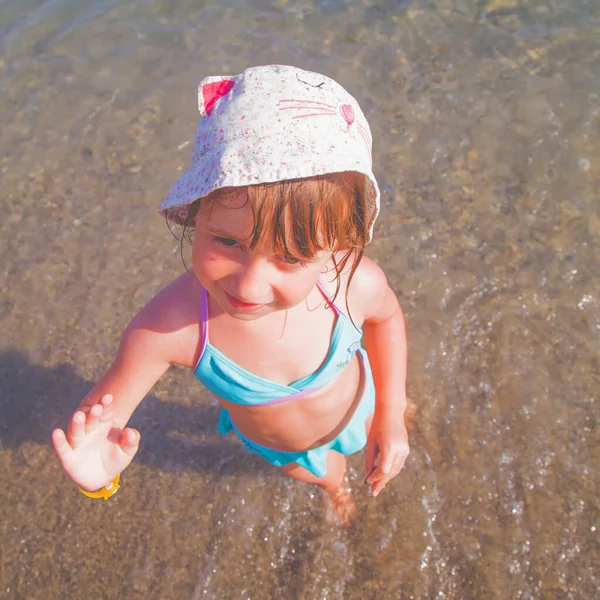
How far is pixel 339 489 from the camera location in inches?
122

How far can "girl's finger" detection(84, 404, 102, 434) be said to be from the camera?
1926mm

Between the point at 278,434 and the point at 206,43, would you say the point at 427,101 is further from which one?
the point at 278,434

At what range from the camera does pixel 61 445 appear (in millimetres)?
1897

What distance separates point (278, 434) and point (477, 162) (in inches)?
103

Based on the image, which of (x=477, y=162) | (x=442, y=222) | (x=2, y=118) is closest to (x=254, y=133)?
(x=442, y=222)

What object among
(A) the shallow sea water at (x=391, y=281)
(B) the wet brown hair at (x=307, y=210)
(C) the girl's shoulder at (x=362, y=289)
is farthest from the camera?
(A) the shallow sea water at (x=391, y=281)

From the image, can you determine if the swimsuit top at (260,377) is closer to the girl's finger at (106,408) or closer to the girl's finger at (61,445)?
the girl's finger at (106,408)

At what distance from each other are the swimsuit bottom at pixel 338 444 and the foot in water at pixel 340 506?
37cm

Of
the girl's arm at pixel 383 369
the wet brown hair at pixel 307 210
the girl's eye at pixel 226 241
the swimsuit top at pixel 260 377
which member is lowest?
the girl's arm at pixel 383 369

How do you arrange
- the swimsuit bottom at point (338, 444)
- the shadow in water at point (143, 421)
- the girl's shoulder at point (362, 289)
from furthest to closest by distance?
1. the shadow in water at point (143, 421)
2. the swimsuit bottom at point (338, 444)
3. the girl's shoulder at point (362, 289)

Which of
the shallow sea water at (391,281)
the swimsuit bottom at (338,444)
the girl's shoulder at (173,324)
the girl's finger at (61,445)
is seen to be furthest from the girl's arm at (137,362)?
the shallow sea water at (391,281)

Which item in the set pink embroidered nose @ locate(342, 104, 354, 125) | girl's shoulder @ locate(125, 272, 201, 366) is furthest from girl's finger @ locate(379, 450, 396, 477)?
pink embroidered nose @ locate(342, 104, 354, 125)

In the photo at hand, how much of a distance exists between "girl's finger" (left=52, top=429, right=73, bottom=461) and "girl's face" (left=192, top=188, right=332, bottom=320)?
612 mm

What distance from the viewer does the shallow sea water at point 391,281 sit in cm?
294
